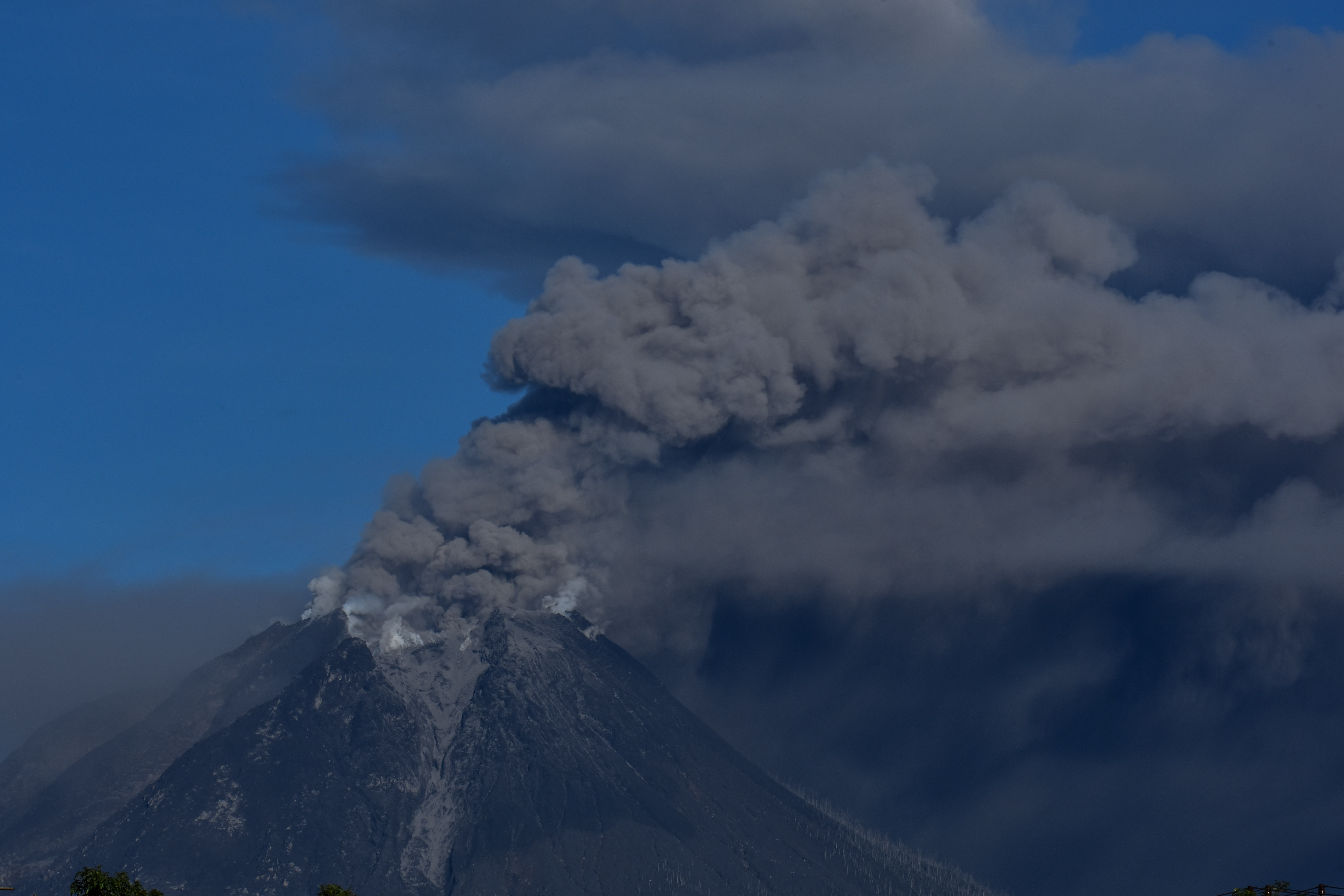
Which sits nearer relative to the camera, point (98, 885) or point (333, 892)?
point (98, 885)

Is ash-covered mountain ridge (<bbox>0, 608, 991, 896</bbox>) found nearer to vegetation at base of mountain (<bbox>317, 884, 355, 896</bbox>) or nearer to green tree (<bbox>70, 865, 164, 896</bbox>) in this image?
vegetation at base of mountain (<bbox>317, 884, 355, 896</bbox>)

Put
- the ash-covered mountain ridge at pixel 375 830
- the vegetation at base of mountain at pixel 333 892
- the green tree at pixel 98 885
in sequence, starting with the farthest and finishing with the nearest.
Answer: the ash-covered mountain ridge at pixel 375 830 < the vegetation at base of mountain at pixel 333 892 < the green tree at pixel 98 885

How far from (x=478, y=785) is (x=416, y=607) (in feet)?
82.1

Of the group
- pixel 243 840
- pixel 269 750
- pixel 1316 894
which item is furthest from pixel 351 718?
pixel 1316 894

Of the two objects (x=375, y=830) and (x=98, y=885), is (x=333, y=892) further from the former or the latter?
(x=375, y=830)

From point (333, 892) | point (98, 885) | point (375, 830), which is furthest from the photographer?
point (375, 830)

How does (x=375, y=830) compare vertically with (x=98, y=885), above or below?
above

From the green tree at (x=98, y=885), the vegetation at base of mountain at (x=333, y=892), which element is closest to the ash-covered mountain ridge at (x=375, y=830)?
the vegetation at base of mountain at (x=333, y=892)

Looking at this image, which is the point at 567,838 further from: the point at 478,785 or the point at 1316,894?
the point at 1316,894

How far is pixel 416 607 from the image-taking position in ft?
622

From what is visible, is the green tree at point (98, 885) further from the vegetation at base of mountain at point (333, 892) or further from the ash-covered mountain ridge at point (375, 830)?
the ash-covered mountain ridge at point (375, 830)

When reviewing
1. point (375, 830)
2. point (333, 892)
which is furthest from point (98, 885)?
point (375, 830)

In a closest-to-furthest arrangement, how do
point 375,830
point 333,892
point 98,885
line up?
point 98,885, point 333,892, point 375,830

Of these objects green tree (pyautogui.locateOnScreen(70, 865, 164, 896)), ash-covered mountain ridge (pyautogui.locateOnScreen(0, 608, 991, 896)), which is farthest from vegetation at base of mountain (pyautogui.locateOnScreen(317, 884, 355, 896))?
ash-covered mountain ridge (pyautogui.locateOnScreen(0, 608, 991, 896))
